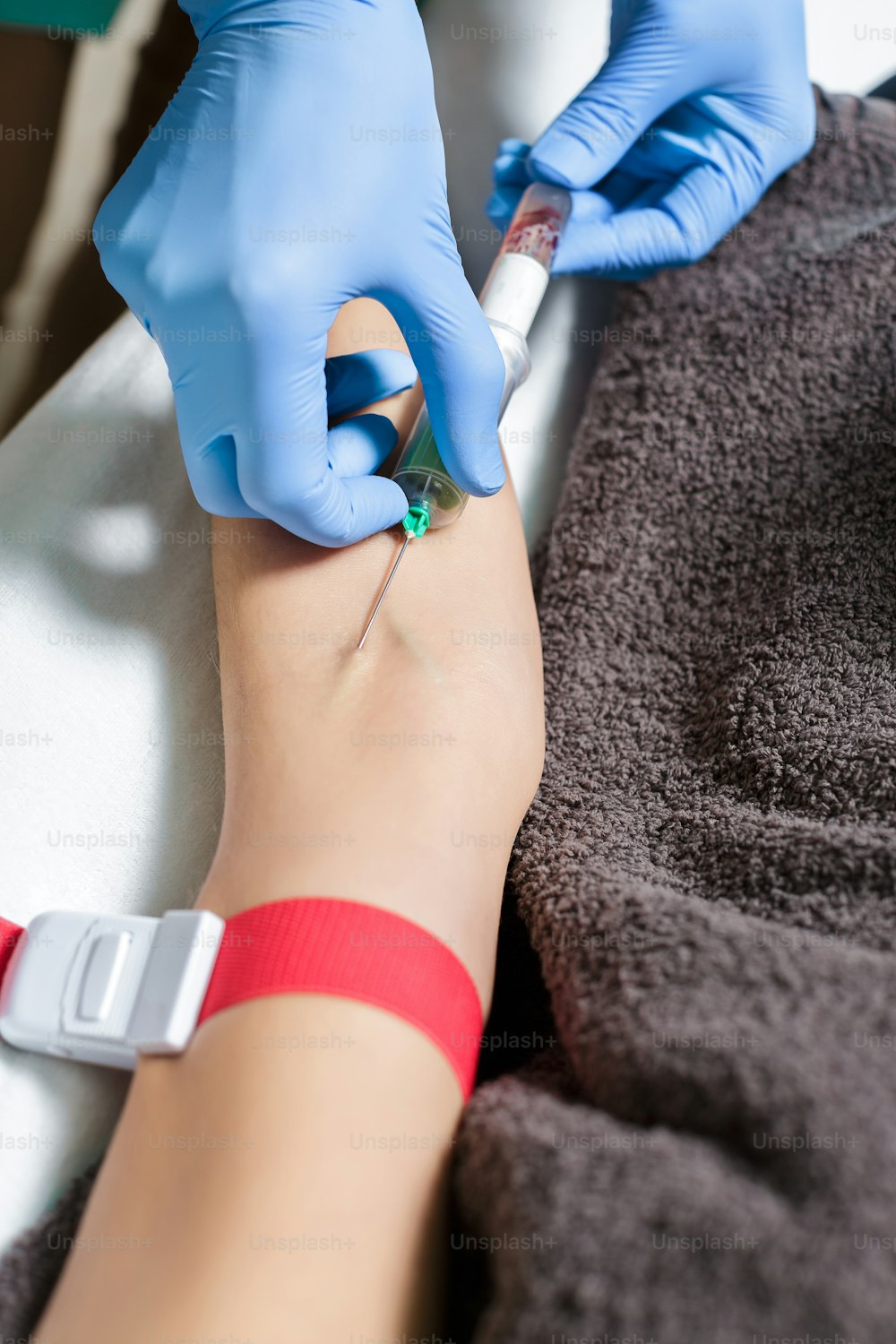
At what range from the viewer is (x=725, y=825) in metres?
0.82

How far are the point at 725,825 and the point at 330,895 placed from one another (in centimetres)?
37

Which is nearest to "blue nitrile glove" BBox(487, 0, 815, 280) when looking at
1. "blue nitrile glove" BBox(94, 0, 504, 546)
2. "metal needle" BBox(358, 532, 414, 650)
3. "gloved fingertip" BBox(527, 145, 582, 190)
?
"gloved fingertip" BBox(527, 145, 582, 190)

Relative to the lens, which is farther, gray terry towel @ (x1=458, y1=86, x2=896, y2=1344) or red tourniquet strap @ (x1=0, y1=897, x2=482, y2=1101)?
red tourniquet strap @ (x1=0, y1=897, x2=482, y2=1101)

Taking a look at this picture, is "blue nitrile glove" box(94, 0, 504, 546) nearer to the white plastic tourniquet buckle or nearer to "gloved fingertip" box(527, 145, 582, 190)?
"gloved fingertip" box(527, 145, 582, 190)

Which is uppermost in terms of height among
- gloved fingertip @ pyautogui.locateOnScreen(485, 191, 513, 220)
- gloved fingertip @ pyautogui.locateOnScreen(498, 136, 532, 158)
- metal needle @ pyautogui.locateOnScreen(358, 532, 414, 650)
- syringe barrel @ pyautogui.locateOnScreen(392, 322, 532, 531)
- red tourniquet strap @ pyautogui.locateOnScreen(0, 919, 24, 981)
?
gloved fingertip @ pyautogui.locateOnScreen(498, 136, 532, 158)

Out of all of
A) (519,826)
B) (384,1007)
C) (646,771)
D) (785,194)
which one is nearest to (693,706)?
(646,771)

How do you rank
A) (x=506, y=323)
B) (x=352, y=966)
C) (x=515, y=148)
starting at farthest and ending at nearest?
1. (x=515, y=148)
2. (x=506, y=323)
3. (x=352, y=966)

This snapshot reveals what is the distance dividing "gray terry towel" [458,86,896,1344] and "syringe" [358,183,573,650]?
168 mm

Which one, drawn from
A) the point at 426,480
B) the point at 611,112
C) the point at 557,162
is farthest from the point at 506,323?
the point at 611,112

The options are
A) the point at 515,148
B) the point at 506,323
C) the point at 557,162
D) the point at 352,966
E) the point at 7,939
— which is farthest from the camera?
the point at 515,148

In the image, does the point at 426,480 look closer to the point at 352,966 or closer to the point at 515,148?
the point at 352,966

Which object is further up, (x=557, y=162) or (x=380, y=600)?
(x=557, y=162)

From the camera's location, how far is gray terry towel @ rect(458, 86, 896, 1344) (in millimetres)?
480

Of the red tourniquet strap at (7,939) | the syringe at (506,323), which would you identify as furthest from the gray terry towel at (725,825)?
the red tourniquet strap at (7,939)
